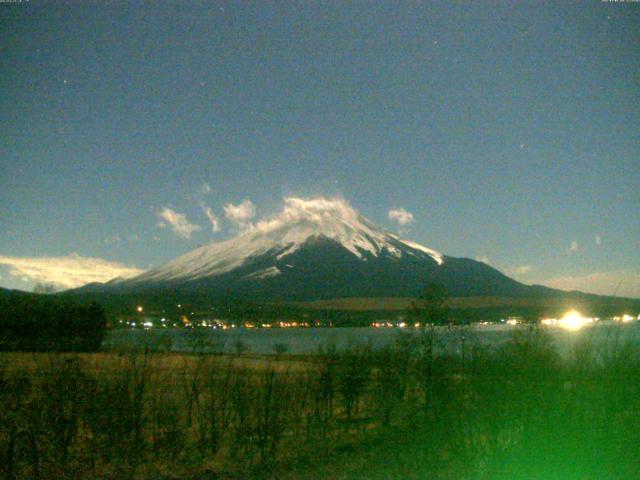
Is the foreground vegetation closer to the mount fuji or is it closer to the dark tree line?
Answer: the dark tree line

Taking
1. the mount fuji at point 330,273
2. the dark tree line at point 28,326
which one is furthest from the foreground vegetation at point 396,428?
the mount fuji at point 330,273

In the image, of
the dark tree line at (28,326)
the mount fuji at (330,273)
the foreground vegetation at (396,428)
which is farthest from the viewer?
the mount fuji at (330,273)

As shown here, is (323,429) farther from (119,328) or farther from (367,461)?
(119,328)

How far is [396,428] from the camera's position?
34.3 ft

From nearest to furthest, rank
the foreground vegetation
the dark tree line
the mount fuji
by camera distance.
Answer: the foreground vegetation
the dark tree line
the mount fuji

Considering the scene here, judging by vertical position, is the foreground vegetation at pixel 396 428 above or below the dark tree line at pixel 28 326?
below

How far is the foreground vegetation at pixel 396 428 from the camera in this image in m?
6.65

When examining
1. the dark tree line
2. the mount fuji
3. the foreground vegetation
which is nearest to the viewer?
the foreground vegetation

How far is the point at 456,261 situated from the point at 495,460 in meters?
138

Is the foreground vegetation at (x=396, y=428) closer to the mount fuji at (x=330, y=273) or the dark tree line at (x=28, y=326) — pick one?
Answer: the dark tree line at (x=28, y=326)

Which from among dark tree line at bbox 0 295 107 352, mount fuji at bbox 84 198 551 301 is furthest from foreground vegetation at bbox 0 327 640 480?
mount fuji at bbox 84 198 551 301

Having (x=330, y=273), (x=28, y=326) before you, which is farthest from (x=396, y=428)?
(x=330, y=273)

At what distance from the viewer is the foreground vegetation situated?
6.65m

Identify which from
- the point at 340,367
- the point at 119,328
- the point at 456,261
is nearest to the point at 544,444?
the point at 340,367
